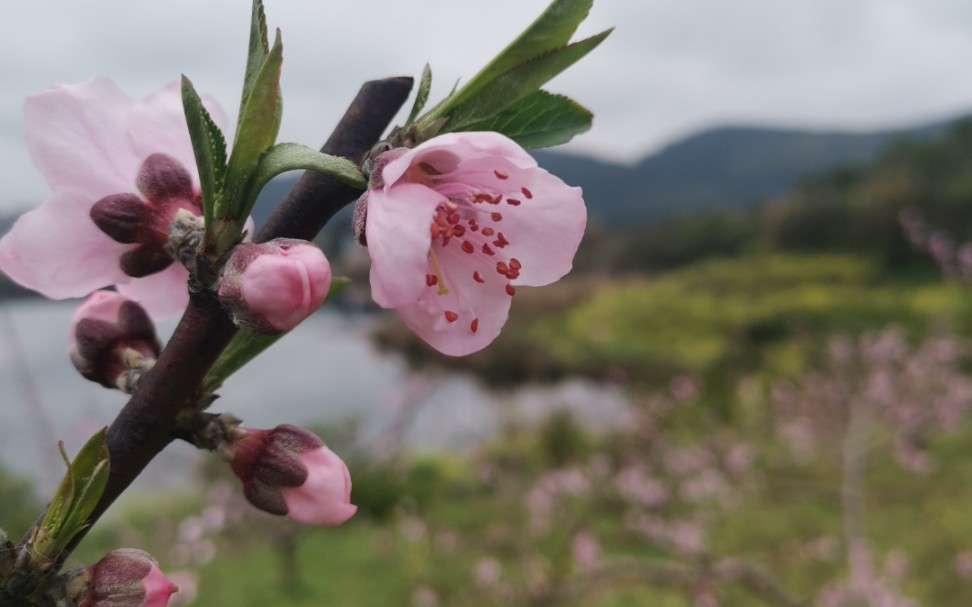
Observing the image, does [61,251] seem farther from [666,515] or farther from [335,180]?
[666,515]

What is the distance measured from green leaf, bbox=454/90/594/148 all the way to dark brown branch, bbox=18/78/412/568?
0.04m

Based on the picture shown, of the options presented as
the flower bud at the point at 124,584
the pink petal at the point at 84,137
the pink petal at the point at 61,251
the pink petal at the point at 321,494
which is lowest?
the pink petal at the point at 321,494

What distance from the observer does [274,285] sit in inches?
8.0

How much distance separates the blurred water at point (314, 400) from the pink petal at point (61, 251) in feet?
4.26

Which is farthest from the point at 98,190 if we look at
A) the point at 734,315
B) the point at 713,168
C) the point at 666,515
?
the point at 713,168

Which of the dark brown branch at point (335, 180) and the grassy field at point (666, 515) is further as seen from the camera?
the grassy field at point (666, 515)

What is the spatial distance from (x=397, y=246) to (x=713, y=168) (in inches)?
987

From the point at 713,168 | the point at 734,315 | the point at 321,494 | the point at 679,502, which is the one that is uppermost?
the point at 321,494

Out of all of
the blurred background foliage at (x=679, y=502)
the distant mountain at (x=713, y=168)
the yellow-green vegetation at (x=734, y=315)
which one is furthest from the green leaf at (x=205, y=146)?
the distant mountain at (x=713, y=168)

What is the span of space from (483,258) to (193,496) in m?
4.59

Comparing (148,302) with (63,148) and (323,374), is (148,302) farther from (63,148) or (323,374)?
(323,374)

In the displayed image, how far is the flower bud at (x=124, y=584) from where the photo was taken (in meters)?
0.23

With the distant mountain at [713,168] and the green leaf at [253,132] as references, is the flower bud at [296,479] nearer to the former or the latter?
the green leaf at [253,132]

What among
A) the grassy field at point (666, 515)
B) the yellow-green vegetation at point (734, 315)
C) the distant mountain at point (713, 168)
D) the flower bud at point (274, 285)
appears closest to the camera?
the flower bud at point (274, 285)
